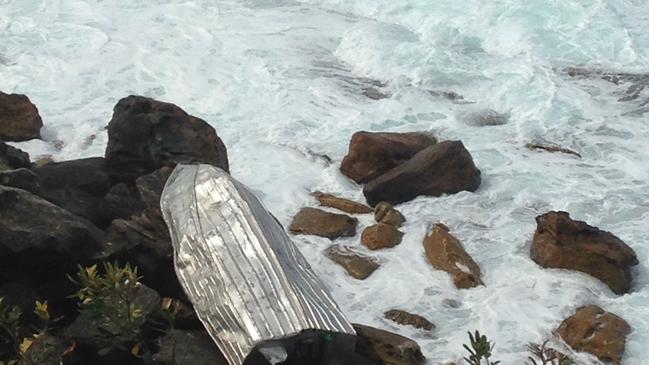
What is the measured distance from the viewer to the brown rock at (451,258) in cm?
614

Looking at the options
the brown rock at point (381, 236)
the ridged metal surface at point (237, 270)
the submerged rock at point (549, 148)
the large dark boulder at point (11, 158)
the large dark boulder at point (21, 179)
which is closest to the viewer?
the ridged metal surface at point (237, 270)

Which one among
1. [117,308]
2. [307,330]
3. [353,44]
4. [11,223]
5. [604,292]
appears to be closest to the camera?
[117,308]

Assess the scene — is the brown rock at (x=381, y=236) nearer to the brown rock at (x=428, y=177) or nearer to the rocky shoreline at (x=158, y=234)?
the rocky shoreline at (x=158, y=234)

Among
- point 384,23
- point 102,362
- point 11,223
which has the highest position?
point 11,223

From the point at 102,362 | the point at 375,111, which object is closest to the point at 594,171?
the point at 375,111

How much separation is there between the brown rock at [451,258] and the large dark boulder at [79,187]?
2436 mm

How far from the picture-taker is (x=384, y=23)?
13.1 meters

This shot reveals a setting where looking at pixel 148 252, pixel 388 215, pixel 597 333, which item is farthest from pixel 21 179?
pixel 597 333

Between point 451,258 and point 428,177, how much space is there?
3.51 feet

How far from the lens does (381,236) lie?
6590mm

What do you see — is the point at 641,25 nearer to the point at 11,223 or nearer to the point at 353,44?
the point at 353,44

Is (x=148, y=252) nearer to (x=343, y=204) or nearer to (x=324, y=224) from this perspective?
(x=324, y=224)

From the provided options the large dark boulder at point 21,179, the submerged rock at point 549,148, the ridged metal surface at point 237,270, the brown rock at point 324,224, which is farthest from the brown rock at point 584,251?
the large dark boulder at point 21,179

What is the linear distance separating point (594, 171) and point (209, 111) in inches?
166
